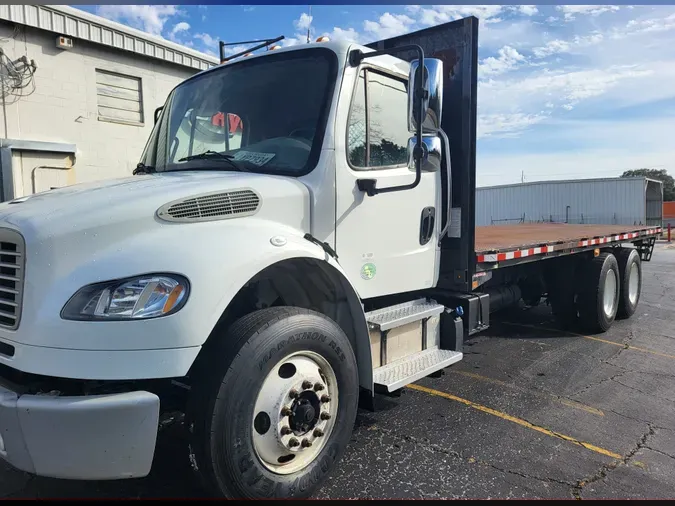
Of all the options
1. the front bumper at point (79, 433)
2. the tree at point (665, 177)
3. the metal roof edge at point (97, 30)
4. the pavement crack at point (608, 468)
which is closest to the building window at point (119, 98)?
the metal roof edge at point (97, 30)

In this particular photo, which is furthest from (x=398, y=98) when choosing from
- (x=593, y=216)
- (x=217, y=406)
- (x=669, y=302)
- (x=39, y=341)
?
(x=593, y=216)

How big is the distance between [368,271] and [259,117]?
4.05 feet

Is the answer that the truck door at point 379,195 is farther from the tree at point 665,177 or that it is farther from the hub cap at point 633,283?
the tree at point 665,177

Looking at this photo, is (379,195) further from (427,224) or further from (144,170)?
(144,170)

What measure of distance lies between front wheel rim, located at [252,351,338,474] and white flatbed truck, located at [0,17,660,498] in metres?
0.01

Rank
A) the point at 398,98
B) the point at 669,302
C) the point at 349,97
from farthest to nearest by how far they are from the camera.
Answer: the point at 669,302 → the point at 398,98 → the point at 349,97

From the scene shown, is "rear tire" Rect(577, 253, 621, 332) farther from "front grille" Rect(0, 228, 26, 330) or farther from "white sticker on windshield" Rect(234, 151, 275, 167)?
"front grille" Rect(0, 228, 26, 330)

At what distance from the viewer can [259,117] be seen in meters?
3.50

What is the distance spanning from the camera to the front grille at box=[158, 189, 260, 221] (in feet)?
8.74

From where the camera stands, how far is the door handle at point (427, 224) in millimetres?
4062

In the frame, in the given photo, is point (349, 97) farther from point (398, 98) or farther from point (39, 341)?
point (39, 341)

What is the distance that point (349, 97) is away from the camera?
3439 millimetres

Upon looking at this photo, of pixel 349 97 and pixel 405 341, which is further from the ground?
pixel 349 97

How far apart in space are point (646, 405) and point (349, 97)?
3.61 m
